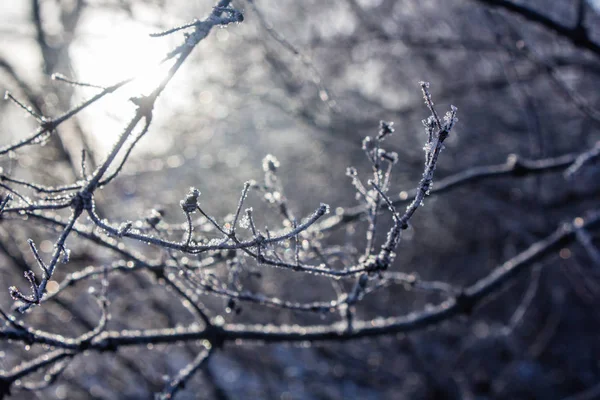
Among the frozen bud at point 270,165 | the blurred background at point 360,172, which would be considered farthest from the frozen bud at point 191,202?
the blurred background at point 360,172

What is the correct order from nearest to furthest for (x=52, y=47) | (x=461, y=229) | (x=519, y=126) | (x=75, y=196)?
(x=75, y=196), (x=52, y=47), (x=519, y=126), (x=461, y=229)

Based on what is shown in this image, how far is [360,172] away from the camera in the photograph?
5805 millimetres

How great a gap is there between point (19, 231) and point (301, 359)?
393cm

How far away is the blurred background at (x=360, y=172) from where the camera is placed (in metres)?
4.55

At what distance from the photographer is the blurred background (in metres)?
4.55

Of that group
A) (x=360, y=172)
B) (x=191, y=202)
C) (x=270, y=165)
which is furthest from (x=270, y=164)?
(x=360, y=172)

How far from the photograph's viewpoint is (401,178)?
5.34 metres

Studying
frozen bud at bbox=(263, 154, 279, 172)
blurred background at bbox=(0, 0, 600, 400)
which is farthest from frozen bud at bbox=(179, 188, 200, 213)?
blurred background at bbox=(0, 0, 600, 400)

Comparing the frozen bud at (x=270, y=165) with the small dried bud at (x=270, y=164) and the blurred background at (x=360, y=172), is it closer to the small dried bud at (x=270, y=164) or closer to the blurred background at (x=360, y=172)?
the small dried bud at (x=270, y=164)

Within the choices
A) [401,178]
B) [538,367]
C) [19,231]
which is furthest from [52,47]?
[538,367]

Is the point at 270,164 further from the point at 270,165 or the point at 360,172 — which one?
the point at 360,172

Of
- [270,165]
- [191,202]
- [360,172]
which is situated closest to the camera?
[191,202]

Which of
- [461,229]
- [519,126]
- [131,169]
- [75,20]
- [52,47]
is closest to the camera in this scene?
[52,47]

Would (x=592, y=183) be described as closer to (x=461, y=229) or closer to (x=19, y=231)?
(x=461, y=229)
